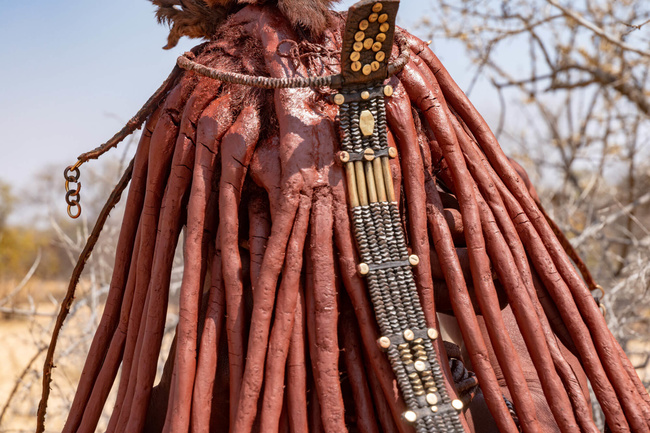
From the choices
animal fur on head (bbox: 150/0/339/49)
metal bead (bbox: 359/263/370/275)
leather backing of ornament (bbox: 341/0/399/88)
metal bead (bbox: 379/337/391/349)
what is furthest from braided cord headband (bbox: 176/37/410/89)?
metal bead (bbox: 379/337/391/349)

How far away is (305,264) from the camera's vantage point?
3.92 feet

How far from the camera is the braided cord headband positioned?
1183 mm

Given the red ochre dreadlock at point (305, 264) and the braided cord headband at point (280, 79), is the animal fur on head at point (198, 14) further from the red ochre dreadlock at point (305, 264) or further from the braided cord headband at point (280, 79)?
the braided cord headband at point (280, 79)

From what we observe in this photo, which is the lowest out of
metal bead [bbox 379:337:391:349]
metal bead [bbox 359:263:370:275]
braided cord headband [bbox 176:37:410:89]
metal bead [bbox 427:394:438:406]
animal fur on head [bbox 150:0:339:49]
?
metal bead [bbox 427:394:438:406]

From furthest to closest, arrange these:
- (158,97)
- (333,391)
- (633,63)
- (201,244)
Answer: (633,63)
(158,97)
(201,244)
(333,391)

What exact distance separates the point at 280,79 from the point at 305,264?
14.9 inches

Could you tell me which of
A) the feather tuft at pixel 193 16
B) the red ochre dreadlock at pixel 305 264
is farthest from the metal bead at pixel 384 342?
the feather tuft at pixel 193 16

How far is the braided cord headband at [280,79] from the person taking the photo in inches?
46.6

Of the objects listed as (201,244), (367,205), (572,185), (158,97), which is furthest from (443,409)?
(572,185)

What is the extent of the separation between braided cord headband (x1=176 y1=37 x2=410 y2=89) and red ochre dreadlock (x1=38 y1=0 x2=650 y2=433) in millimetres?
53

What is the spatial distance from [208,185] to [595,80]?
5.85 m

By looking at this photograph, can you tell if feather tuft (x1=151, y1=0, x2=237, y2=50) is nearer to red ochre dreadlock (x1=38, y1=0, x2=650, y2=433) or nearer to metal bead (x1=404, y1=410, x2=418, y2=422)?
red ochre dreadlock (x1=38, y1=0, x2=650, y2=433)

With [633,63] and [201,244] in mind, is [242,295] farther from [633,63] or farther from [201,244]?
[633,63]

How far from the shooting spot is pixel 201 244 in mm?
1240
